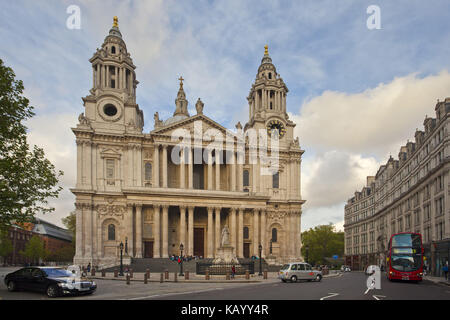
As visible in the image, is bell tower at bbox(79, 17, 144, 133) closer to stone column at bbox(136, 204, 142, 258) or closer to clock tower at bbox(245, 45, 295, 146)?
stone column at bbox(136, 204, 142, 258)

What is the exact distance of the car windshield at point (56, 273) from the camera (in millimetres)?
20312

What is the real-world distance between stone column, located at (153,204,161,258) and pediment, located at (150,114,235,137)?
11508 millimetres

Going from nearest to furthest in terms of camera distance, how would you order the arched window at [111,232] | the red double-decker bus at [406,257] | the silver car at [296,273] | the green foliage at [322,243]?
the red double-decker bus at [406,257] < the silver car at [296,273] < the arched window at [111,232] < the green foliage at [322,243]

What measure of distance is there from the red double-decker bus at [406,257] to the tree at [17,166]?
24156 millimetres

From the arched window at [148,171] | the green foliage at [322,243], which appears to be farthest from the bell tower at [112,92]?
the green foliage at [322,243]

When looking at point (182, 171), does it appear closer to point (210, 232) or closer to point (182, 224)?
point (182, 224)

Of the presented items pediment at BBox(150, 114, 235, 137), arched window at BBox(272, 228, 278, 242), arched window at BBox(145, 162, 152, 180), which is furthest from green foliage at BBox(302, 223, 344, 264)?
arched window at BBox(145, 162, 152, 180)

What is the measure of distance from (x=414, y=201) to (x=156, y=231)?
36116 mm

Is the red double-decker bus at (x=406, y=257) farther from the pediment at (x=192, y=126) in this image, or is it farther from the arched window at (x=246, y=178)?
the pediment at (x=192, y=126)

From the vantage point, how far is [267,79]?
7188cm

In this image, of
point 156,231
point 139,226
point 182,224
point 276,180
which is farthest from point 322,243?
point 139,226

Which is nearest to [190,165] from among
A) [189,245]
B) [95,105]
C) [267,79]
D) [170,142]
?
[170,142]

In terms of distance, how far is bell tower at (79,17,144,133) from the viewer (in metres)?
61.4

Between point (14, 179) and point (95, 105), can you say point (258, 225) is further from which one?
point (14, 179)
